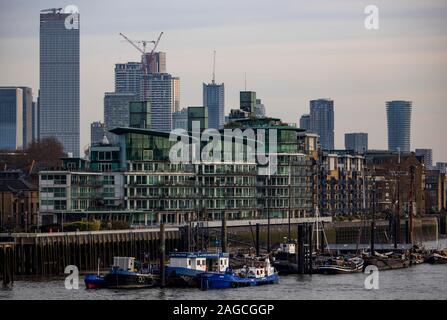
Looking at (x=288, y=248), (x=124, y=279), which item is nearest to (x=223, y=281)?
(x=124, y=279)

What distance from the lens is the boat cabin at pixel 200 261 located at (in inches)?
4555

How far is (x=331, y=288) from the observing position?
11400 cm

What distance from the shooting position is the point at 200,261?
381ft

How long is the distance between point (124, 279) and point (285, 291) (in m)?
12.2

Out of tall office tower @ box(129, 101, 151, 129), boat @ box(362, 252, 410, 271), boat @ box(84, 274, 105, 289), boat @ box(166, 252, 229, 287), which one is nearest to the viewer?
boat @ box(84, 274, 105, 289)

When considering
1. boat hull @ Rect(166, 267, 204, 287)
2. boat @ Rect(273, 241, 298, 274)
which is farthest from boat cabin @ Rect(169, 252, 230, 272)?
boat @ Rect(273, 241, 298, 274)

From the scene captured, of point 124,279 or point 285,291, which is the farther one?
point 124,279

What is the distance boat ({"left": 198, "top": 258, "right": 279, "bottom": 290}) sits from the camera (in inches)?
4481

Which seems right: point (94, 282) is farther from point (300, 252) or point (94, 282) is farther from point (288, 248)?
point (288, 248)

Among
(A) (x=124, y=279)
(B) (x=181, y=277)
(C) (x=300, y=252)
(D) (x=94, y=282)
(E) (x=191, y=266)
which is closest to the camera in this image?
(D) (x=94, y=282)

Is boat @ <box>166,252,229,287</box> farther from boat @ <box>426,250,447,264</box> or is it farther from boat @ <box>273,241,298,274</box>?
boat @ <box>426,250,447,264</box>

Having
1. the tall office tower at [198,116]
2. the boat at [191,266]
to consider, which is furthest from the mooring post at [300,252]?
the tall office tower at [198,116]

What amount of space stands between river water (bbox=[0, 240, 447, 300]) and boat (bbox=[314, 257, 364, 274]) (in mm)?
4381
